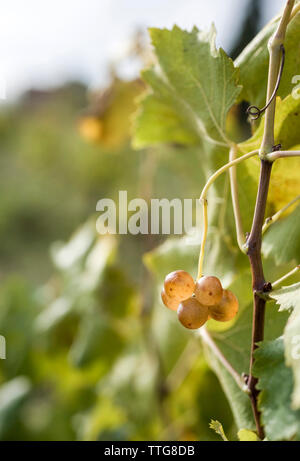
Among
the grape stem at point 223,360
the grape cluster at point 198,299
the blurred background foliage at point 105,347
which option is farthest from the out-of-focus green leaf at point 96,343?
the grape cluster at point 198,299

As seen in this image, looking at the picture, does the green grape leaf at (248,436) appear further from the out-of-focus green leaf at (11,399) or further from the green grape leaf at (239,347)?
the out-of-focus green leaf at (11,399)

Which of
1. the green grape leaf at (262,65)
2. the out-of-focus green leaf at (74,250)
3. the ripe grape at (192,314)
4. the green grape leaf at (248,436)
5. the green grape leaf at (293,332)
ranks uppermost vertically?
the out-of-focus green leaf at (74,250)

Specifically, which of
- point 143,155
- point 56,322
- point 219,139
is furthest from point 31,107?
point 219,139

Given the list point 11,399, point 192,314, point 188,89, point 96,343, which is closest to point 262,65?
point 188,89

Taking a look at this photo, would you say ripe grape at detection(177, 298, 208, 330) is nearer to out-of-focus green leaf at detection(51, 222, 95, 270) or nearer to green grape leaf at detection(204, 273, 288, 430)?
green grape leaf at detection(204, 273, 288, 430)

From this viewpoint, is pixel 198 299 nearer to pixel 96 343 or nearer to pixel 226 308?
pixel 226 308
